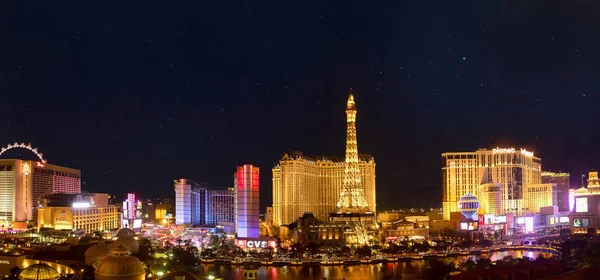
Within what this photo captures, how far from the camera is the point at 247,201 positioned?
2736cm

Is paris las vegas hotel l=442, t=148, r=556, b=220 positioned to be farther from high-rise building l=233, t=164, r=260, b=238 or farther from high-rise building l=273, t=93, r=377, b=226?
high-rise building l=233, t=164, r=260, b=238

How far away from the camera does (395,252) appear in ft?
86.7

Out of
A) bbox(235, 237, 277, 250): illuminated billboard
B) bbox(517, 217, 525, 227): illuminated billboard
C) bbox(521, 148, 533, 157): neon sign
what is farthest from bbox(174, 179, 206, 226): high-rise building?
bbox(521, 148, 533, 157): neon sign

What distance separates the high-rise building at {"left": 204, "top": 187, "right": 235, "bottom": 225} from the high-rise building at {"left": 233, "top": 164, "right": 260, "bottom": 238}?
16.7 meters

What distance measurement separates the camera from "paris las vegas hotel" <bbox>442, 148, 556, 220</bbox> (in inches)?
1512

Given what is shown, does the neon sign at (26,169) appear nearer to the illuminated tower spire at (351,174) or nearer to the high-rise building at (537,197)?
the illuminated tower spire at (351,174)

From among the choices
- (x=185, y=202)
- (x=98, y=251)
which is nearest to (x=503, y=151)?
(x=185, y=202)

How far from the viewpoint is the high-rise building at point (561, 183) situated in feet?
147

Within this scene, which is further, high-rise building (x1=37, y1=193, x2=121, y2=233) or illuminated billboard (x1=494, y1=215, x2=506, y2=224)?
illuminated billboard (x1=494, y1=215, x2=506, y2=224)

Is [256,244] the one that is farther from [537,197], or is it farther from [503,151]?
[537,197]

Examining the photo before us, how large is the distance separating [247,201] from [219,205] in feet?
57.0

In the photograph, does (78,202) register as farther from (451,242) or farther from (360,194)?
(451,242)

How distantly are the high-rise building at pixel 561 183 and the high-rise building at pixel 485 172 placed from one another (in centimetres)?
595

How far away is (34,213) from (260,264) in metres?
14.8
